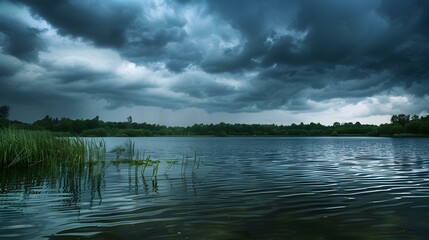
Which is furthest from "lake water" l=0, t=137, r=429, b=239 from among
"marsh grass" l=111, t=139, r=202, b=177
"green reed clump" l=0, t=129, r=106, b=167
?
"green reed clump" l=0, t=129, r=106, b=167

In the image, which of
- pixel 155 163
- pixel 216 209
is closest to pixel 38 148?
pixel 155 163

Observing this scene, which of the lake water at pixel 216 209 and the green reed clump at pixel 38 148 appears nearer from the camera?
the lake water at pixel 216 209

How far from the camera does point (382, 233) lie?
8578 mm

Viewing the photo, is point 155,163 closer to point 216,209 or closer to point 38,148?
point 38,148

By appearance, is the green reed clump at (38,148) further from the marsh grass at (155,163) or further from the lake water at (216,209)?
the lake water at (216,209)

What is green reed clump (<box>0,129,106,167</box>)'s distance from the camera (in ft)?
82.2

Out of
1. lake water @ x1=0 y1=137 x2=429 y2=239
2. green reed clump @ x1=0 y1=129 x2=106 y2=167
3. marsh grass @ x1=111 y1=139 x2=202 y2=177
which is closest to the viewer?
lake water @ x1=0 y1=137 x2=429 y2=239

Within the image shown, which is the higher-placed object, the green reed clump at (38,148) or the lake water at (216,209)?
the green reed clump at (38,148)

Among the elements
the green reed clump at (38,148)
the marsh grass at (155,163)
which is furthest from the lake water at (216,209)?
the green reed clump at (38,148)

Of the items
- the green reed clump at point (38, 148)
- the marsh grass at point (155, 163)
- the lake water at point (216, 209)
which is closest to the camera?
the lake water at point (216, 209)

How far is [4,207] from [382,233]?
42.8 ft

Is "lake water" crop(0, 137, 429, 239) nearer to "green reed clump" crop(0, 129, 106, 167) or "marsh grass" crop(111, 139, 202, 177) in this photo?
"marsh grass" crop(111, 139, 202, 177)

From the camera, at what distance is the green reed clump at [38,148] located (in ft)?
82.2

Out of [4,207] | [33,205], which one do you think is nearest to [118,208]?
[33,205]
